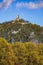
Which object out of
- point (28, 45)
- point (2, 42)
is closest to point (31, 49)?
point (28, 45)

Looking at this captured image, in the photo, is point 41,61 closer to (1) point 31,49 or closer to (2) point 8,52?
(1) point 31,49

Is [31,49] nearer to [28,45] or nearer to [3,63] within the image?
[28,45]

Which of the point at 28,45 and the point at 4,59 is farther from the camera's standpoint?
the point at 28,45

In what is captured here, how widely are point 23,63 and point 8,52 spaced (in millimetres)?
3940

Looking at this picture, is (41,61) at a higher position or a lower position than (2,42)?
lower

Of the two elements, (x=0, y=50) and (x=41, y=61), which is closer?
(x=0, y=50)

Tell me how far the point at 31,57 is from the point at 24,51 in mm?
1838

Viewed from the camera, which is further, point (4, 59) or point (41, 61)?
point (41, 61)

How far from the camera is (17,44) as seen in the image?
77.4m

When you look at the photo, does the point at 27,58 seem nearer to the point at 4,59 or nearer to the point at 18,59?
the point at 18,59

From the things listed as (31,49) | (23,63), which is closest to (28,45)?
(31,49)

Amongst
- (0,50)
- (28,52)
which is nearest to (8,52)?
(0,50)

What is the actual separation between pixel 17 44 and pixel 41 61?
6.01 metres

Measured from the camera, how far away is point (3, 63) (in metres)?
68.1
